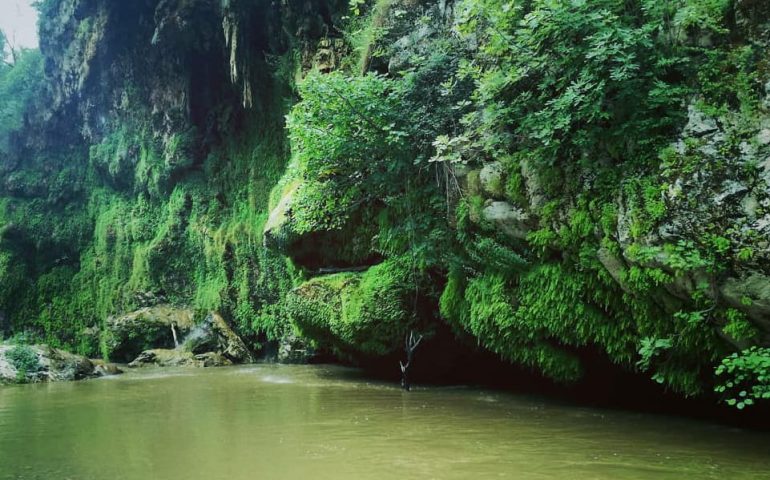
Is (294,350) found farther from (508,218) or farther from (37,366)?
(508,218)

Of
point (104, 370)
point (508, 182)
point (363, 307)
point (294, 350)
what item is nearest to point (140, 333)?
point (104, 370)

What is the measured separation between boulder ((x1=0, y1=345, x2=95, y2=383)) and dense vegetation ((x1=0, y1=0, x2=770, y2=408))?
5109 millimetres

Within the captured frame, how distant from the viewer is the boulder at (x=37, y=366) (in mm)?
13258

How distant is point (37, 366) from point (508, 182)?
40.8ft

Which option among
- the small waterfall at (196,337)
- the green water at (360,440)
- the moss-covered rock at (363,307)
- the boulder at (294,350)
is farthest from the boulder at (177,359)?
the green water at (360,440)

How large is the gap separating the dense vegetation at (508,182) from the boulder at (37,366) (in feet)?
16.8

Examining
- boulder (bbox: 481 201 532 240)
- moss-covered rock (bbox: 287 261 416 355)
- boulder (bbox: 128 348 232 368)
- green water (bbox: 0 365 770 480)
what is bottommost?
boulder (bbox: 128 348 232 368)

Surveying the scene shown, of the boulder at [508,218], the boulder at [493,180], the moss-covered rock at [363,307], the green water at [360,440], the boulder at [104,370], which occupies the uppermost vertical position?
the boulder at [493,180]

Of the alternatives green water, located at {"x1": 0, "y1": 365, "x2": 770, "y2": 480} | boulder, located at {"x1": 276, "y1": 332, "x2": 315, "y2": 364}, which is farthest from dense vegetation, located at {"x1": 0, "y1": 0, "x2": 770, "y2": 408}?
green water, located at {"x1": 0, "y1": 365, "x2": 770, "y2": 480}

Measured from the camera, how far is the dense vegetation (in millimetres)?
5645

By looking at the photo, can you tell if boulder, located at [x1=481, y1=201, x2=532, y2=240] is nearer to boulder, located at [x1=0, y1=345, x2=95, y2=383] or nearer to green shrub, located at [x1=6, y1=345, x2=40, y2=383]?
boulder, located at [x1=0, y1=345, x2=95, y2=383]

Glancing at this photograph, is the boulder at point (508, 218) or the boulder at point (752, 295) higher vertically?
the boulder at point (508, 218)

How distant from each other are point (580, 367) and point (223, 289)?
1381 cm

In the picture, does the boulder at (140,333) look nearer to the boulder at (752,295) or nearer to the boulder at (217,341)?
the boulder at (217,341)
